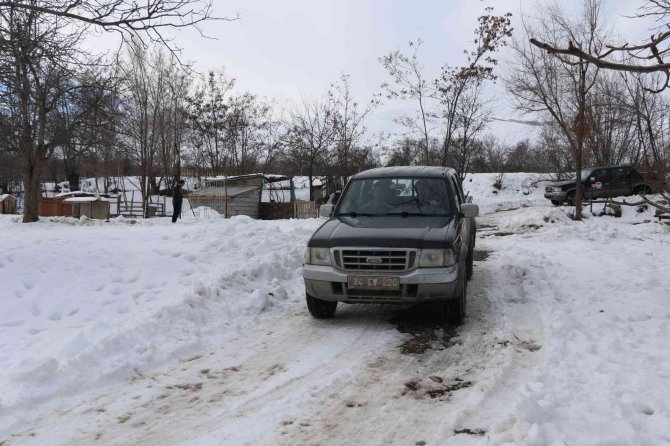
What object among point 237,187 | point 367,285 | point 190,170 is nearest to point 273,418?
point 367,285

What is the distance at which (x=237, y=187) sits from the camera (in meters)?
26.4

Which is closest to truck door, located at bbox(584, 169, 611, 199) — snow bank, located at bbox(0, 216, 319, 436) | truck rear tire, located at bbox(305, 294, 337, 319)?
snow bank, located at bbox(0, 216, 319, 436)

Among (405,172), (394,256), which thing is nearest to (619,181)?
(405,172)

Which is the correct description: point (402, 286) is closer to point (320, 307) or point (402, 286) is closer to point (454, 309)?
point (454, 309)

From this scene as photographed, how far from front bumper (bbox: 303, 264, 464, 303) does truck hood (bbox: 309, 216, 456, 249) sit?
0.28 metres

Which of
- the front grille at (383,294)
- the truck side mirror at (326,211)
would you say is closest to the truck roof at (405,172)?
the truck side mirror at (326,211)

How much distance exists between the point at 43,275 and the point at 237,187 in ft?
64.8

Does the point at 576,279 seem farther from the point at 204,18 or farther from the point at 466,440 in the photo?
the point at 204,18

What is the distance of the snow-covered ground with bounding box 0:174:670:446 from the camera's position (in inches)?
132

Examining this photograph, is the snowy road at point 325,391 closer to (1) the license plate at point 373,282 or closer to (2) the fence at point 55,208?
(1) the license plate at point 373,282

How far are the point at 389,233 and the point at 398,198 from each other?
3.72ft

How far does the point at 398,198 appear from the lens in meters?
6.62

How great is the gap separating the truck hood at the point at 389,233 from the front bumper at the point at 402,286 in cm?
28

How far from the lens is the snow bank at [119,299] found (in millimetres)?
4348
